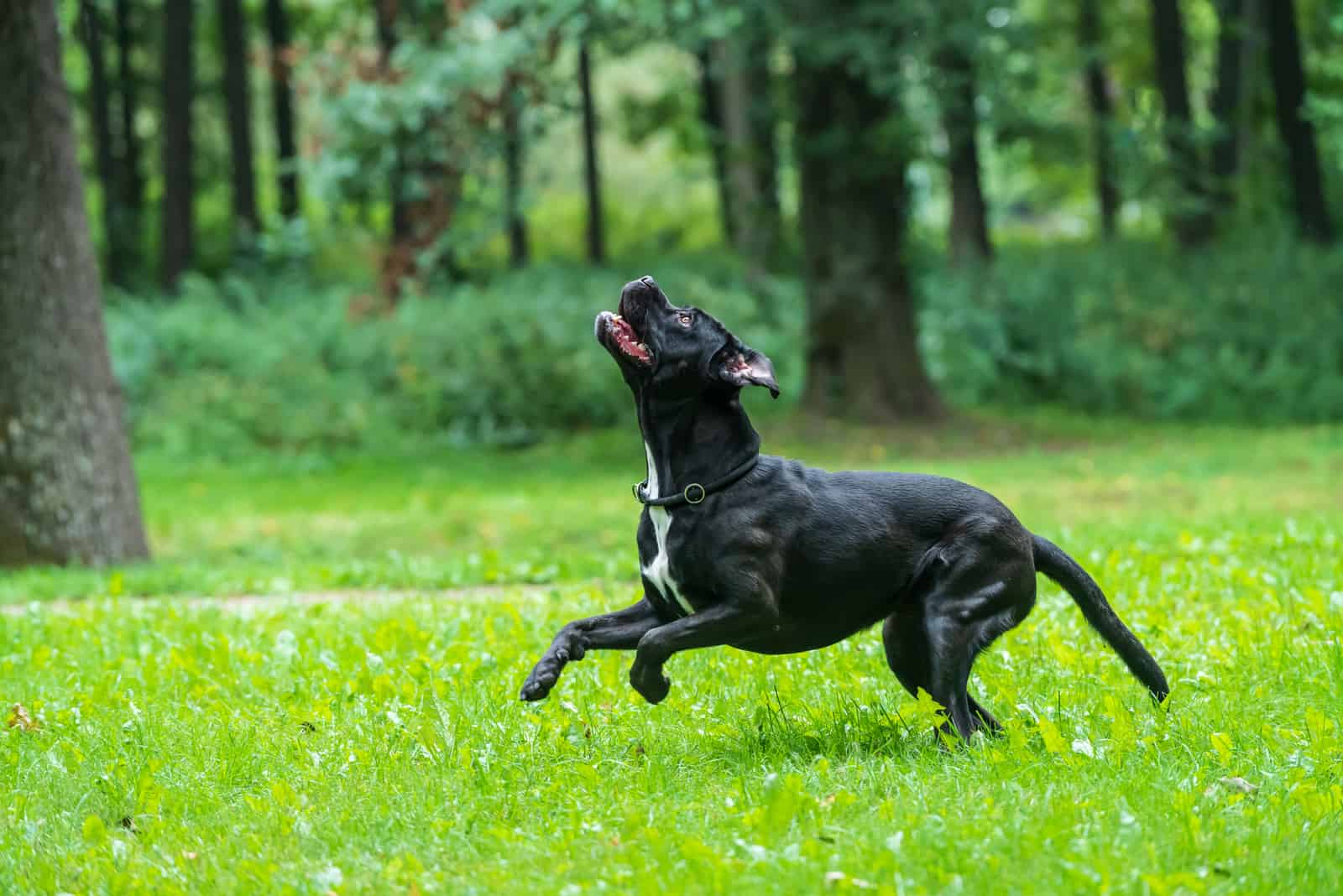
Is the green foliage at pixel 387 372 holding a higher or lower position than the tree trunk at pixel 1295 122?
lower

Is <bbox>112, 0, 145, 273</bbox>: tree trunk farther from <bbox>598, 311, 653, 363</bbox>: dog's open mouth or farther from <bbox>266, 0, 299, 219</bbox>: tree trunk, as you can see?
<bbox>598, 311, 653, 363</bbox>: dog's open mouth

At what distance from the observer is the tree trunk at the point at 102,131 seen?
3319 cm

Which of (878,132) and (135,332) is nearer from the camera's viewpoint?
(878,132)

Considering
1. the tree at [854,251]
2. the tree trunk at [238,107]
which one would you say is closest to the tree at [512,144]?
the tree at [854,251]

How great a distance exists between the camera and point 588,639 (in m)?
4.95

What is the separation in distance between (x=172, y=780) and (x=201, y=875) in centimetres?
88

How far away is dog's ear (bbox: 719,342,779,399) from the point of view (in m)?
4.83

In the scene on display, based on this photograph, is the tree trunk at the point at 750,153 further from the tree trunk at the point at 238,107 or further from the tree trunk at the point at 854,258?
the tree trunk at the point at 238,107

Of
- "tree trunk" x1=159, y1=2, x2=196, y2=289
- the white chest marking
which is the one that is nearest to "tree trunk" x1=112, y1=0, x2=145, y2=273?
"tree trunk" x1=159, y1=2, x2=196, y2=289

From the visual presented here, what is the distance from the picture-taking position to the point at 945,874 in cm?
375

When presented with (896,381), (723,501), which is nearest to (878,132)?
(896,381)

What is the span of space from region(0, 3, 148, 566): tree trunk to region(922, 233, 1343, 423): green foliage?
1274cm

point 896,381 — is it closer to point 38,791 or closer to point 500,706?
point 500,706

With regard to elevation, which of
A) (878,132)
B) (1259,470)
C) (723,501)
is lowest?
(1259,470)
